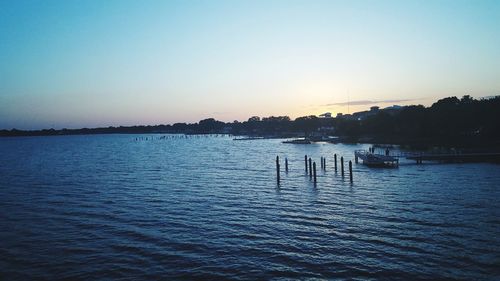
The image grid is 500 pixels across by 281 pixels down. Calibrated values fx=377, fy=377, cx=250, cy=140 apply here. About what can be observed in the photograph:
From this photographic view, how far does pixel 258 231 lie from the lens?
2459 centimetres

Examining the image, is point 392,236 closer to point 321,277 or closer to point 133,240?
point 321,277

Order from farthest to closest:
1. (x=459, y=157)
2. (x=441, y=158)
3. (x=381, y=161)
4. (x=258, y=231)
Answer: (x=441, y=158), (x=459, y=157), (x=381, y=161), (x=258, y=231)

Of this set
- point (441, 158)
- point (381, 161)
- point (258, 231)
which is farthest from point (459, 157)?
point (258, 231)

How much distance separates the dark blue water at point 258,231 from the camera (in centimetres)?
1831

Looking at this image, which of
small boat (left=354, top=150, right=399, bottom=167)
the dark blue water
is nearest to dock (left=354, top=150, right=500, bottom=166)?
small boat (left=354, top=150, right=399, bottom=167)

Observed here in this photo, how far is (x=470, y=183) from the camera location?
40.3m

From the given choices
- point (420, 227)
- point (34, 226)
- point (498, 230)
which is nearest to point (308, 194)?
point (420, 227)

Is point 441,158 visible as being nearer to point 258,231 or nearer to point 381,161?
A: point 381,161

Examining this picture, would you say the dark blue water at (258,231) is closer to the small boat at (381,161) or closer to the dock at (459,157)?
the small boat at (381,161)

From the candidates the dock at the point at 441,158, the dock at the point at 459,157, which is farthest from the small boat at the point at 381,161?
→ the dock at the point at 459,157

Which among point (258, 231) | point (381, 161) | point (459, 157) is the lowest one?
point (258, 231)

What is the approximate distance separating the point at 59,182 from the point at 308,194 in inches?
1368

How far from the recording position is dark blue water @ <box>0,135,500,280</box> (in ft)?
60.1

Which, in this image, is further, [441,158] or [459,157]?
[441,158]
